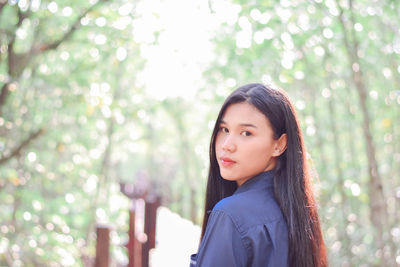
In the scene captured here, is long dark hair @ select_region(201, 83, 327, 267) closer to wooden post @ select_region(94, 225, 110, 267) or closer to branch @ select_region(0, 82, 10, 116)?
wooden post @ select_region(94, 225, 110, 267)

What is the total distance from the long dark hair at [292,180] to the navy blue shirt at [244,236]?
48 mm

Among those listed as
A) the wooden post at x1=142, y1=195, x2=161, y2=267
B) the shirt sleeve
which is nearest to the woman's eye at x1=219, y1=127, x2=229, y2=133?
the shirt sleeve

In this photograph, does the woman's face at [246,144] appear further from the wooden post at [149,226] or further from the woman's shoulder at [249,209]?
the wooden post at [149,226]

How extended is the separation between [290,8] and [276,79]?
1.00 metres

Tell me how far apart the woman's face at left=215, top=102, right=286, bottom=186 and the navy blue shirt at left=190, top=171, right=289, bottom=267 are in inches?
5.5

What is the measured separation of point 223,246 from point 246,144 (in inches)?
14.5

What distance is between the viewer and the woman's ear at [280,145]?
1.87 m

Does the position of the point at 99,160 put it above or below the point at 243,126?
below

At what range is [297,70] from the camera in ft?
18.9

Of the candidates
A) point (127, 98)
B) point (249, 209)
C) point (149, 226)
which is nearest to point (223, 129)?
point (249, 209)

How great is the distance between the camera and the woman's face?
1.81 m

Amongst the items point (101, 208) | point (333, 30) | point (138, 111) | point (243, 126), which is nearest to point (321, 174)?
point (333, 30)

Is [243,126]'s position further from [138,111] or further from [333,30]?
[138,111]

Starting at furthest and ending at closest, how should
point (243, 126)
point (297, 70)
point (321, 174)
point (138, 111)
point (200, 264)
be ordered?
point (138, 111) < point (321, 174) < point (297, 70) < point (243, 126) < point (200, 264)
